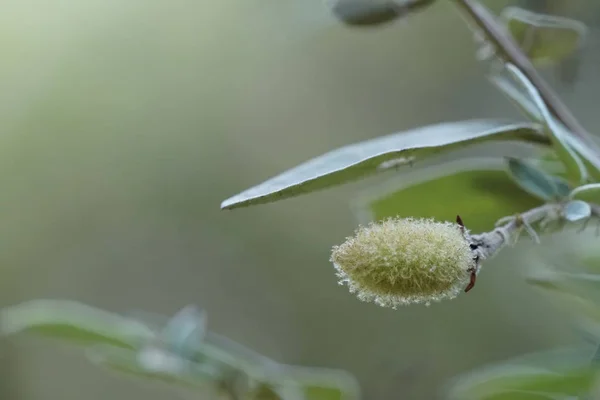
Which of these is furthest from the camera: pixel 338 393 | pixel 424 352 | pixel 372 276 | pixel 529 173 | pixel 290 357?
pixel 290 357

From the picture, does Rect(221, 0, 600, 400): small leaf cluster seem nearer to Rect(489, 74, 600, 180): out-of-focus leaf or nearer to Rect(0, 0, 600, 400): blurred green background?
Rect(489, 74, 600, 180): out-of-focus leaf

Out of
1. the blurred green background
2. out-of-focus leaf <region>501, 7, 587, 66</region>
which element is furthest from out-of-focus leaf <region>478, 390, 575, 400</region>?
the blurred green background

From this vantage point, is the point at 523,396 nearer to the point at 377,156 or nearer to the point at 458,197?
the point at 458,197

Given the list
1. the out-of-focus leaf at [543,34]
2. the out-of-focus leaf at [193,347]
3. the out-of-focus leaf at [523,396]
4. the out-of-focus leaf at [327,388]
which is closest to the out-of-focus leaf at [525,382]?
the out-of-focus leaf at [523,396]

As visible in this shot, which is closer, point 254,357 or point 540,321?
point 254,357

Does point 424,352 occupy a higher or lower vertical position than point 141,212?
lower

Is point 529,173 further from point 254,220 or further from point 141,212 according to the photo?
Result: point 141,212

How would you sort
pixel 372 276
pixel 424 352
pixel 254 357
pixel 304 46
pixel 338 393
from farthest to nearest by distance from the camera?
pixel 304 46 < pixel 424 352 < pixel 254 357 < pixel 338 393 < pixel 372 276

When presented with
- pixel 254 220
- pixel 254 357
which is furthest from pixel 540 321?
pixel 254 357
